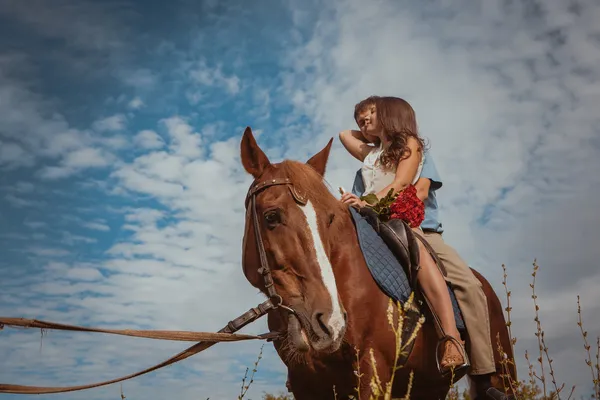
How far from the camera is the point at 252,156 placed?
438 cm

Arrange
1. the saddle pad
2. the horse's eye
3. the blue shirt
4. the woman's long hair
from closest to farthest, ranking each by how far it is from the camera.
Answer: the horse's eye
the saddle pad
the woman's long hair
the blue shirt

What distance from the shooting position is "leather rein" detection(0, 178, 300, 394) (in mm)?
3316

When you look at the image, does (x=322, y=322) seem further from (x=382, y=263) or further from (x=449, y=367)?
(x=449, y=367)

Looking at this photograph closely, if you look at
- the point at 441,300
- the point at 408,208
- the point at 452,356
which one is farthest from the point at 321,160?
the point at 452,356

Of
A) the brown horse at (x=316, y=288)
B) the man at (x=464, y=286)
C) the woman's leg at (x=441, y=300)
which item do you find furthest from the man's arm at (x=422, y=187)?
the brown horse at (x=316, y=288)

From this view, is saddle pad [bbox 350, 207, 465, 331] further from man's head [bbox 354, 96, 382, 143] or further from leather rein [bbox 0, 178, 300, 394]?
man's head [bbox 354, 96, 382, 143]

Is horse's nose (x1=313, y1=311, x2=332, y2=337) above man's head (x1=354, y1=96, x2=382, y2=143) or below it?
below

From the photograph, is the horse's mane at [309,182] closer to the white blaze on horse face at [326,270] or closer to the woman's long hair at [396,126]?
the white blaze on horse face at [326,270]

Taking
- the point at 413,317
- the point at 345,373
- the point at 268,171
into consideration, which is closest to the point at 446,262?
the point at 413,317

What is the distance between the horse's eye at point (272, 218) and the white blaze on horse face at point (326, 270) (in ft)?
0.62

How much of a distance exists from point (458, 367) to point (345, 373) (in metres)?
0.92

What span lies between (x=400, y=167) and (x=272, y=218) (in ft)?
5.30

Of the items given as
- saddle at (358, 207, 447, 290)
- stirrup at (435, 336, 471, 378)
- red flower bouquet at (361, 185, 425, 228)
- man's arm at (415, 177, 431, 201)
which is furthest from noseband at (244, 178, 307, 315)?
man's arm at (415, 177, 431, 201)

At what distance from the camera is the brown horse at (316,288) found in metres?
3.52
